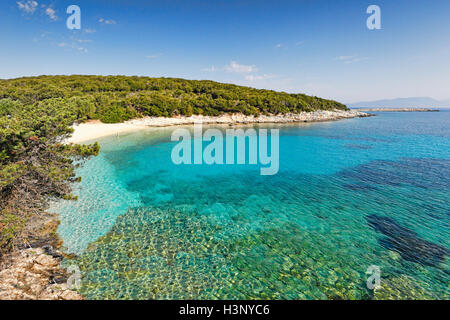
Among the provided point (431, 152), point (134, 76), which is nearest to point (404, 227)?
point (431, 152)

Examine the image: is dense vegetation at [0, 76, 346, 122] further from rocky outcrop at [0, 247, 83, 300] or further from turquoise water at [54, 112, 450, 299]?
rocky outcrop at [0, 247, 83, 300]

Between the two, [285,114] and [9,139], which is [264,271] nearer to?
[9,139]

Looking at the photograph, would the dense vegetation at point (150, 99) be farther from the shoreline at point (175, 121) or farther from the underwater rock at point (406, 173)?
the underwater rock at point (406, 173)

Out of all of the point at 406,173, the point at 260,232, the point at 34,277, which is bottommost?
the point at 34,277

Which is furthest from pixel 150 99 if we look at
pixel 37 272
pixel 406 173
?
pixel 406 173

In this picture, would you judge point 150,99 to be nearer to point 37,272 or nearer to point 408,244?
point 37,272

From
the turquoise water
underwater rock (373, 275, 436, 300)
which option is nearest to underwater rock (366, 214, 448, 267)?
the turquoise water
